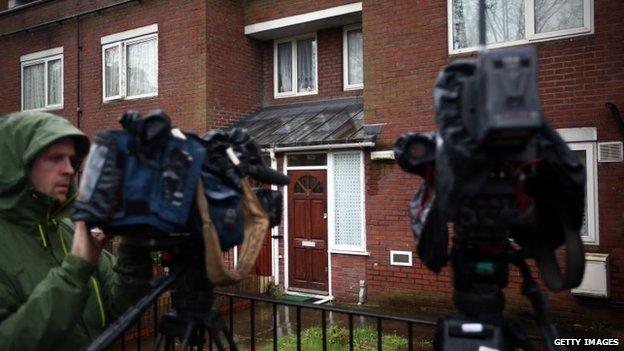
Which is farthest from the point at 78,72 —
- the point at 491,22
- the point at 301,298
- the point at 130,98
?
the point at 491,22

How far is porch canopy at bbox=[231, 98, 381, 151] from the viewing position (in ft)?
29.1

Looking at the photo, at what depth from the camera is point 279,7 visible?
35.4ft

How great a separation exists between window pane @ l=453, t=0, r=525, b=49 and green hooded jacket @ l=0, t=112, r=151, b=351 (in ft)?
22.6

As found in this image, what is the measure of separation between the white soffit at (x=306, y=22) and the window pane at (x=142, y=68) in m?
2.21

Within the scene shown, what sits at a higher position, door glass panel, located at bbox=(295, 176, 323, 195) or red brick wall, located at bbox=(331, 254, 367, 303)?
door glass panel, located at bbox=(295, 176, 323, 195)

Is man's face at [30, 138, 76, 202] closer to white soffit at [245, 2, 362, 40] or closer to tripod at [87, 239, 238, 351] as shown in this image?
tripod at [87, 239, 238, 351]

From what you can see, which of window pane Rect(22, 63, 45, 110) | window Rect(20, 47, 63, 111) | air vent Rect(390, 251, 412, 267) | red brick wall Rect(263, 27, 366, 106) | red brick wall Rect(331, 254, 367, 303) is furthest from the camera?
window pane Rect(22, 63, 45, 110)

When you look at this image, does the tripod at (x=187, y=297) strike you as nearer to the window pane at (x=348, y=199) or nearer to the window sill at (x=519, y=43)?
the window sill at (x=519, y=43)

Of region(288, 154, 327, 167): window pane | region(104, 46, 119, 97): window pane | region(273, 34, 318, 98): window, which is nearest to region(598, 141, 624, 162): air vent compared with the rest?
region(288, 154, 327, 167): window pane

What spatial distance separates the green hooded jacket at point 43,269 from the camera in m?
1.76

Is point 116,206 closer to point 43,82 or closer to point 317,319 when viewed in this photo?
point 317,319

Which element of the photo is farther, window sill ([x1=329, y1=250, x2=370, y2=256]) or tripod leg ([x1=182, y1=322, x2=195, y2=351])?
window sill ([x1=329, y1=250, x2=370, y2=256])

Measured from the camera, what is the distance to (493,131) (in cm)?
126

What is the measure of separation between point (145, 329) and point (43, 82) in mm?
9791
